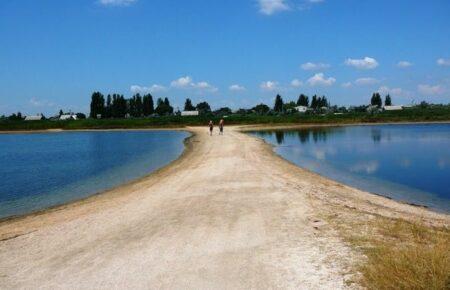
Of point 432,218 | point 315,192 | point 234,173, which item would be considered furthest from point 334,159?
point 432,218

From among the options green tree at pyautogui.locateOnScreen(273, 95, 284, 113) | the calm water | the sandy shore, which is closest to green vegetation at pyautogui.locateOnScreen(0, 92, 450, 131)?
green tree at pyautogui.locateOnScreen(273, 95, 284, 113)

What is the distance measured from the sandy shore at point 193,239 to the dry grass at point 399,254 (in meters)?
0.51

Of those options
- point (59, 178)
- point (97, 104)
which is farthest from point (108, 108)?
point (59, 178)

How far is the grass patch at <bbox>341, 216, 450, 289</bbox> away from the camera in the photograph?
8094 mm

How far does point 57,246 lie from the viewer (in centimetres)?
1301

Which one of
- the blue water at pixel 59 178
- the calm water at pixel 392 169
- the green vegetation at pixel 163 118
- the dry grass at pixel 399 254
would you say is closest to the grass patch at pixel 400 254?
the dry grass at pixel 399 254

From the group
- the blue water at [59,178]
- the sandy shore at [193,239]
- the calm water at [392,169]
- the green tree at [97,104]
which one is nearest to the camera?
the sandy shore at [193,239]

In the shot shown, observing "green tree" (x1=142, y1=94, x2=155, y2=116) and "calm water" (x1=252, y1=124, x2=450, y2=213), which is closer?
"calm water" (x1=252, y1=124, x2=450, y2=213)

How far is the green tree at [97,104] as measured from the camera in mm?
182000

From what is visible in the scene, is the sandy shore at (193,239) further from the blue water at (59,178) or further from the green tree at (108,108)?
the green tree at (108,108)

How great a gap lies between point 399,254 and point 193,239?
17.4 feet

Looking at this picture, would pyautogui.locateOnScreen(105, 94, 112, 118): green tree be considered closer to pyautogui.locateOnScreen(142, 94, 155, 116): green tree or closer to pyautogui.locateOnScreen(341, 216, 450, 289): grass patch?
pyautogui.locateOnScreen(142, 94, 155, 116): green tree

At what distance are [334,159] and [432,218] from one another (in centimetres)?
2629

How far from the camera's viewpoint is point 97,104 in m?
183
